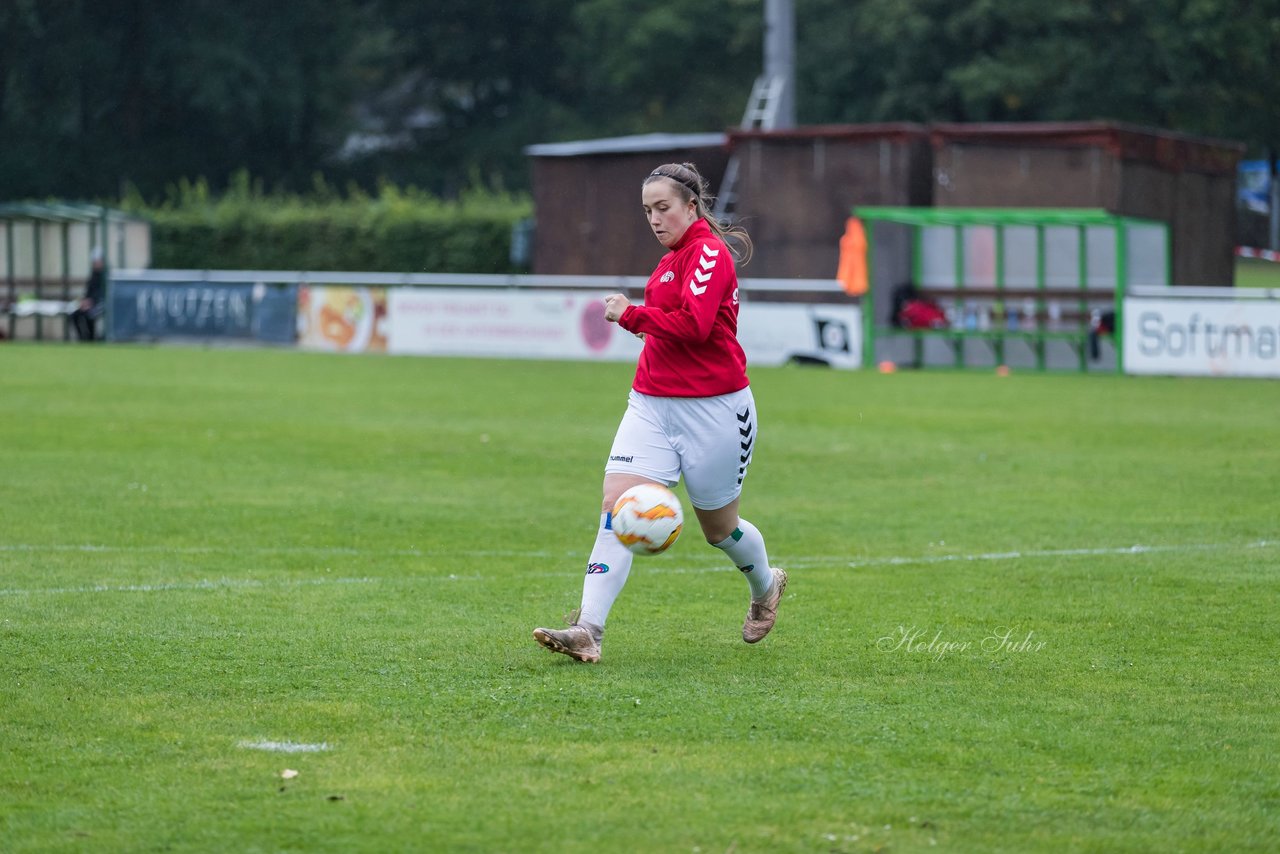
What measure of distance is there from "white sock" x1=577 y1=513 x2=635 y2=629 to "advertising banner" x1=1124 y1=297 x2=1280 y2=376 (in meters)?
20.1

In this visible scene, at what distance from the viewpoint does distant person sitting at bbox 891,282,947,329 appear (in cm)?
3031

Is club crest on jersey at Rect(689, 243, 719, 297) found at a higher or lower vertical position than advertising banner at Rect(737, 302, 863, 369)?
Answer: higher

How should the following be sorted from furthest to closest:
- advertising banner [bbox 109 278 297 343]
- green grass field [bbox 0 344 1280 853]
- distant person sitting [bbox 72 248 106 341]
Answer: distant person sitting [bbox 72 248 106 341] → advertising banner [bbox 109 278 297 343] → green grass field [bbox 0 344 1280 853]

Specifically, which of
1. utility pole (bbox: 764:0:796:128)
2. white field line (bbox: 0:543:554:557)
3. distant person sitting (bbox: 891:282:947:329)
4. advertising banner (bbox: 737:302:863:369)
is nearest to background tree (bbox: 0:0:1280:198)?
utility pole (bbox: 764:0:796:128)

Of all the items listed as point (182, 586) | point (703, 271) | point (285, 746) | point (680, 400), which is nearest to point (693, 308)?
point (703, 271)

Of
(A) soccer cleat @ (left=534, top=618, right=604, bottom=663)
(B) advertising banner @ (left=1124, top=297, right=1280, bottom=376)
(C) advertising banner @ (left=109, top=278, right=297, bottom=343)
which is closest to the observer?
(A) soccer cleat @ (left=534, top=618, right=604, bottom=663)

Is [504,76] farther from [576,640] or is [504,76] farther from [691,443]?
[576,640]

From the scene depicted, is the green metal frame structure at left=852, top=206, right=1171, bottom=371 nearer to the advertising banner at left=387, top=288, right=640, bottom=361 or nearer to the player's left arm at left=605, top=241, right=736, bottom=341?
the advertising banner at left=387, top=288, right=640, bottom=361

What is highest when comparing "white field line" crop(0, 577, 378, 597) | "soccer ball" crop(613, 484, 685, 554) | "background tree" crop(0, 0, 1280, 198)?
"background tree" crop(0, 0, 1280, 198)

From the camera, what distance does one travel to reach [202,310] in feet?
116

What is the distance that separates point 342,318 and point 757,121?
10504mm

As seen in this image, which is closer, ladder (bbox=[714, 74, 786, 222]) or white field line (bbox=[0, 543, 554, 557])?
white field line (bbox=[0, 543, 554, 557])

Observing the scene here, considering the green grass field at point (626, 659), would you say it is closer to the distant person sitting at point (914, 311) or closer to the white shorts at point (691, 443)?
the white shorts at point (691, 443)

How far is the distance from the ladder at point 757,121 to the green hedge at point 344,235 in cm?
893
